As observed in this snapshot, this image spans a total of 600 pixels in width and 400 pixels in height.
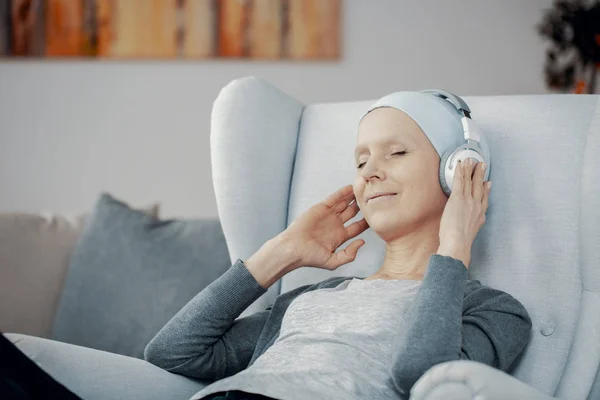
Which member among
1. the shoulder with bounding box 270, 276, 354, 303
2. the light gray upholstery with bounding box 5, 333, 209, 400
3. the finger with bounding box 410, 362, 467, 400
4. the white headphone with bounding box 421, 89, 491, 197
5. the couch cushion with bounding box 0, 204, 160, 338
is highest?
the white headphone with bounding box 421, 89, 491, 197

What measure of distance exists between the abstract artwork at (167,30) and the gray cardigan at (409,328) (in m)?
2.05

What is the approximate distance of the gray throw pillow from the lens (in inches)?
85.0

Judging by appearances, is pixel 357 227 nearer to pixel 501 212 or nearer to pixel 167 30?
pixel 501 212

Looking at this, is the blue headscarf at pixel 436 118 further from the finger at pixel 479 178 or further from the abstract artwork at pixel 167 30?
the abstract artwork at pixel 167 30

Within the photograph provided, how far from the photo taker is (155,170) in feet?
11.1

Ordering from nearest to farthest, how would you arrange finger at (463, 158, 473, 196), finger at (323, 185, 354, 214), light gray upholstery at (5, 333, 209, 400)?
light gray upholstery at (5, 333, 209, 400) → finger at (463, 158, 473, 196) → finger at (323, 185, 354, 214)

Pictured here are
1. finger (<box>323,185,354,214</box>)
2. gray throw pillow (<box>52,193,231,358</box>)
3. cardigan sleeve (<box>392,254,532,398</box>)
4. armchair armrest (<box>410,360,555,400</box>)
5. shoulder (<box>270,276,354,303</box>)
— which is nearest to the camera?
armchair armrest (<box>410,360,555,400</box>)

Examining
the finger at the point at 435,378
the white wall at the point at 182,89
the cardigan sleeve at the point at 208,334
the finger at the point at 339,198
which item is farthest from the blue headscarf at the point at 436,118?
the white wall at the point at 182,89

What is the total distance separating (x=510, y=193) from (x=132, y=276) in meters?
1.19

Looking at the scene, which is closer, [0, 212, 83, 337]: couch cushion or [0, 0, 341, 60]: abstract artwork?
[0, 212, 83, 337]: couch cushion

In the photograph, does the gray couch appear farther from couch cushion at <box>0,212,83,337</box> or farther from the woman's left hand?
couch cushion at <box>0,212,83,337</box>

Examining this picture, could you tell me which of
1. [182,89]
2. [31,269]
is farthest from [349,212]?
[182,89]

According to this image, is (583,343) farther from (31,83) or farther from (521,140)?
(31,83)

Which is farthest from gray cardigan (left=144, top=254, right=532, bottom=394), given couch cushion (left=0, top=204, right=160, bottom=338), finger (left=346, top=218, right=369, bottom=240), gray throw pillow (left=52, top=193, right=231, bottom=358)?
couch cushion (left=0, top=204, right=160, bottom=338)
